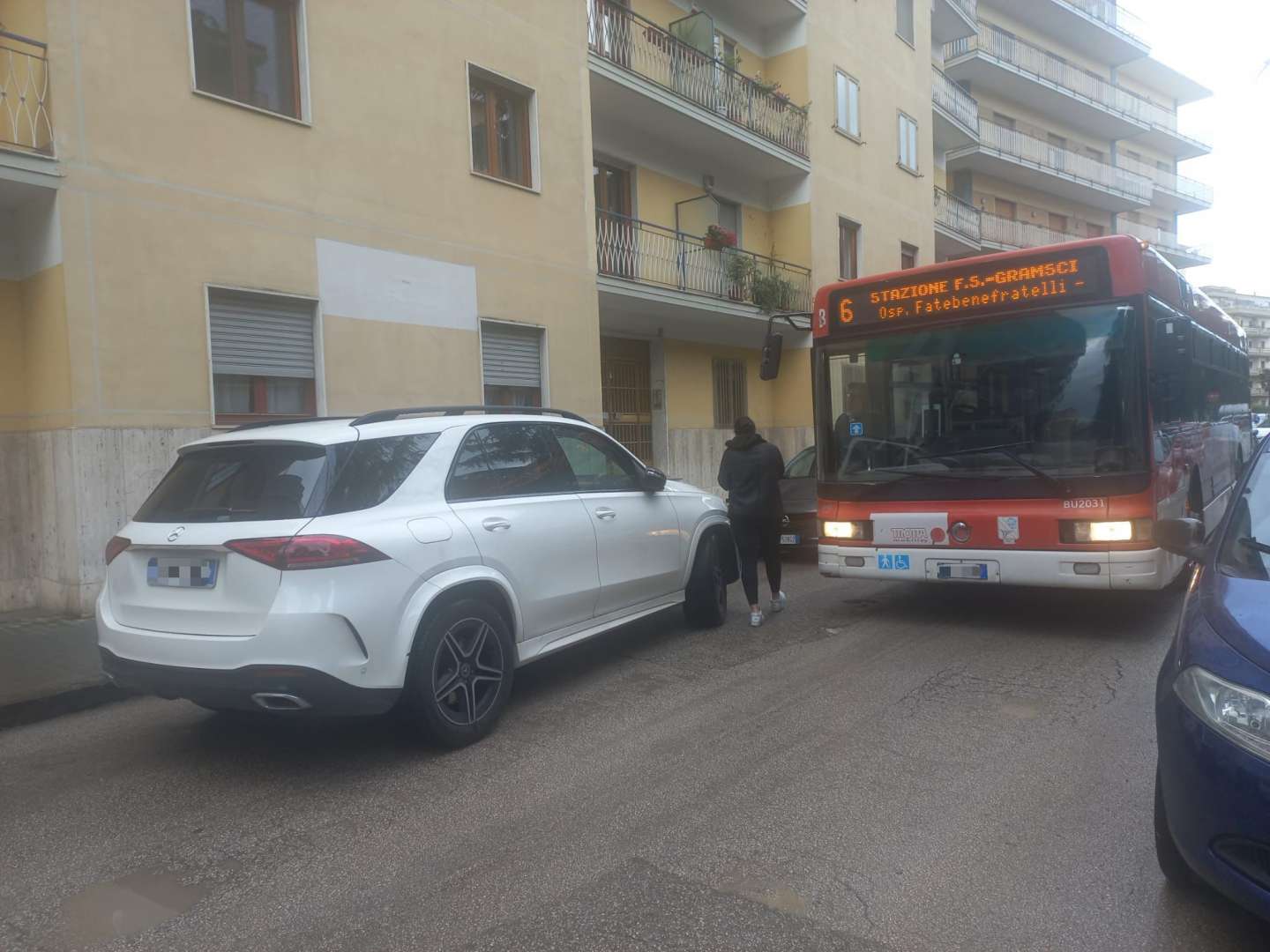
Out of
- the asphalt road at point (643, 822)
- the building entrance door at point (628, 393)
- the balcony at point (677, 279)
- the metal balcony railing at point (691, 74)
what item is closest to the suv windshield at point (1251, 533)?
the asphalt road at point (643, 822)

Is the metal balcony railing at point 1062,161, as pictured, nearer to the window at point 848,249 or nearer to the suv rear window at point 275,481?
the window at point 848,249

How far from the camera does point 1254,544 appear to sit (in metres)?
3.43

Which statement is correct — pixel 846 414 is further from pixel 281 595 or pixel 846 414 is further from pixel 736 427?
pixel 281 595

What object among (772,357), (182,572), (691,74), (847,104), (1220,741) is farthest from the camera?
(847,104)

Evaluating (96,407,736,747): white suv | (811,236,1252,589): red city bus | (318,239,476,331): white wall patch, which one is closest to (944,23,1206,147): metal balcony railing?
(318,239,476,331): white wall patch

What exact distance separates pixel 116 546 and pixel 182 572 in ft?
1.92

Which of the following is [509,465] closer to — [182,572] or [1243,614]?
[182,572]

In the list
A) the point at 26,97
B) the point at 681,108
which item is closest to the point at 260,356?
the point at 26,97

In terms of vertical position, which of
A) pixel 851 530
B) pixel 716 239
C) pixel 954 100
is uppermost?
pixel 954 100

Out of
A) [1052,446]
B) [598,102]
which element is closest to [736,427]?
[1052,446]

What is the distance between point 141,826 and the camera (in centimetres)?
395

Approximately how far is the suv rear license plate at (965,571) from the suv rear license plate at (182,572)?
520cm

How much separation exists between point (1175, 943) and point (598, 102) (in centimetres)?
1410

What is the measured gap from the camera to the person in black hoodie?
738 centimetres
